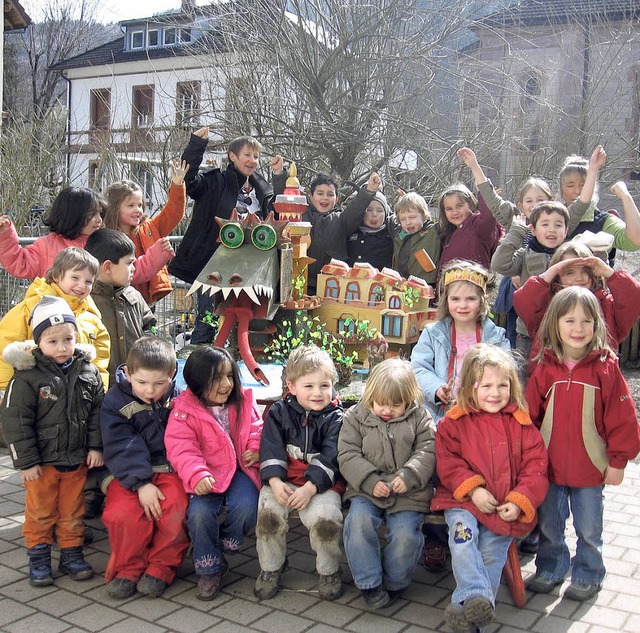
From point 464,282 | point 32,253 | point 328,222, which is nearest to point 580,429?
point 464,282

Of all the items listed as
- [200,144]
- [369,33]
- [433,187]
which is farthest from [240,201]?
[433,187]

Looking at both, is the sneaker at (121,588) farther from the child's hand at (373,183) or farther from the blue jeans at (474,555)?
the child's hand at (373,183)

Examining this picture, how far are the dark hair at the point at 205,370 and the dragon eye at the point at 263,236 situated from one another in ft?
3.17

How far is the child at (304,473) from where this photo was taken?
3564mm

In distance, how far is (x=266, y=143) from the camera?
380 inches

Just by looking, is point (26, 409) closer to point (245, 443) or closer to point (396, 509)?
point (245, 443)

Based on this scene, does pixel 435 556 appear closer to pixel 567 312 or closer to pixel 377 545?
pixel 377 545

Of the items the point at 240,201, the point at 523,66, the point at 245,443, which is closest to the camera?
the point at 245,443

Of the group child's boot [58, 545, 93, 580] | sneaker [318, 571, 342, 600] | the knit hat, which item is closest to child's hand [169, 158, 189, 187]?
the knit hat

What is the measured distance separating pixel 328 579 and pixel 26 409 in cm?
159

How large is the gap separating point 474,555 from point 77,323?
88.7 inches

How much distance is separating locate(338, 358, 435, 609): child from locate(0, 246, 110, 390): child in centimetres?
143

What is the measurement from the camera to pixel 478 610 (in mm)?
3064

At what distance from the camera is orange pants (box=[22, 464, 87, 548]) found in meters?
3.71
